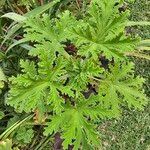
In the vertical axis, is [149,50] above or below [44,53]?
below

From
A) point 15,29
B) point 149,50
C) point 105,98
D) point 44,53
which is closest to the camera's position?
point 44,53

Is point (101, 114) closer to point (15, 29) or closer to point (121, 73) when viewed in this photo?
point (121, 73)

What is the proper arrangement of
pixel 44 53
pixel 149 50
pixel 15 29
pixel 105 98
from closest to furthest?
pixel 44 53 < pixel 105 98 < pixel 15 29 < pixel 149 50

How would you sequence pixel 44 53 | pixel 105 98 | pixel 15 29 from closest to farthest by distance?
pixel 44 53
pixel 105 98
pixel 15 29

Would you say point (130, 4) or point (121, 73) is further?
point (130, 4)

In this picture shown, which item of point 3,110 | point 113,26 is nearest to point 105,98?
point 113,26

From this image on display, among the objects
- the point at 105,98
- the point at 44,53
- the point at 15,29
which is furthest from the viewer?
the point at 15,29

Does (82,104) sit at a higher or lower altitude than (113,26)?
lower

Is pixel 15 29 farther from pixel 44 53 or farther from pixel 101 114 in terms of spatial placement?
pixel 101 114

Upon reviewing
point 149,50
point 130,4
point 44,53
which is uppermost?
point 44,53

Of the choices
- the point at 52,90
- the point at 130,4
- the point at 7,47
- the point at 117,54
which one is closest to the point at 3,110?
the point at 7,47
